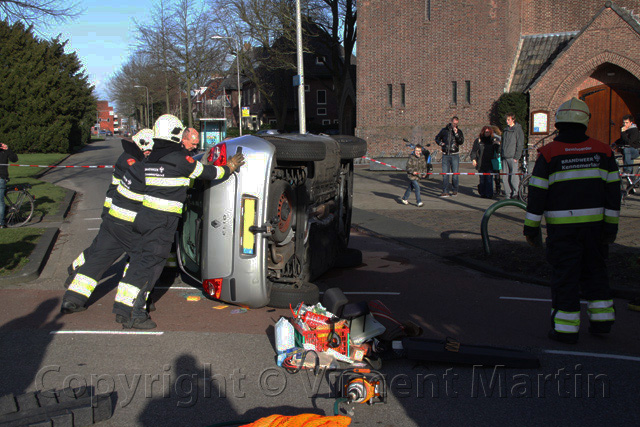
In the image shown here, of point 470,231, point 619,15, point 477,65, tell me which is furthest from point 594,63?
point 470,231

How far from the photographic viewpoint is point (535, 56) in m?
30.8

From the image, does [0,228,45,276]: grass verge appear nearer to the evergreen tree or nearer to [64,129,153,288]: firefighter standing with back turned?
[64,129,153,288]: firefighter standing with back turned

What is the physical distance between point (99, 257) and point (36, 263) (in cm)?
260

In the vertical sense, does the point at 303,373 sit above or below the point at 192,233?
below

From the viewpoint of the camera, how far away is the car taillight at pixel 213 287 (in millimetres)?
6141

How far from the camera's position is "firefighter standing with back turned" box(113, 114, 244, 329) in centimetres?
591

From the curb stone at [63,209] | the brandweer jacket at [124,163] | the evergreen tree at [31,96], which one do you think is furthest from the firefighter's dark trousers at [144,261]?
the evergreen tree at [31,96]

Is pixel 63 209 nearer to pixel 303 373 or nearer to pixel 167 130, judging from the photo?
pixel 167 130

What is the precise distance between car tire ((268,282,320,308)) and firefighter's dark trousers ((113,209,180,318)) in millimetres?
1236

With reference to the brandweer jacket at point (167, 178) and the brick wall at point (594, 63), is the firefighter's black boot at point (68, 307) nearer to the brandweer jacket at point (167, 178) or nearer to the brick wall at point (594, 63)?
the brandweer jacket at point (167, 178)

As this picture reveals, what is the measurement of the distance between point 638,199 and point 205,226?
11.7 metres

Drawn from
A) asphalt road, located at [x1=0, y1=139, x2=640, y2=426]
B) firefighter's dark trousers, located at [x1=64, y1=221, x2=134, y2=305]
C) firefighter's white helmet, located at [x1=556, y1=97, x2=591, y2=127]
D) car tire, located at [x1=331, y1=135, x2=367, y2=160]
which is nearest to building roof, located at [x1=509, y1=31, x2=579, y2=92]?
car tire, located at [x1=331, y1=135, x2=367, y2=160]

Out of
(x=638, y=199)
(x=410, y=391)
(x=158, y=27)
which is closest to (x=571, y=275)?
(x=410, y=391)

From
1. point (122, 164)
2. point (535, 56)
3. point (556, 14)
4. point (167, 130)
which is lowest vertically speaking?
point (122, 164)
